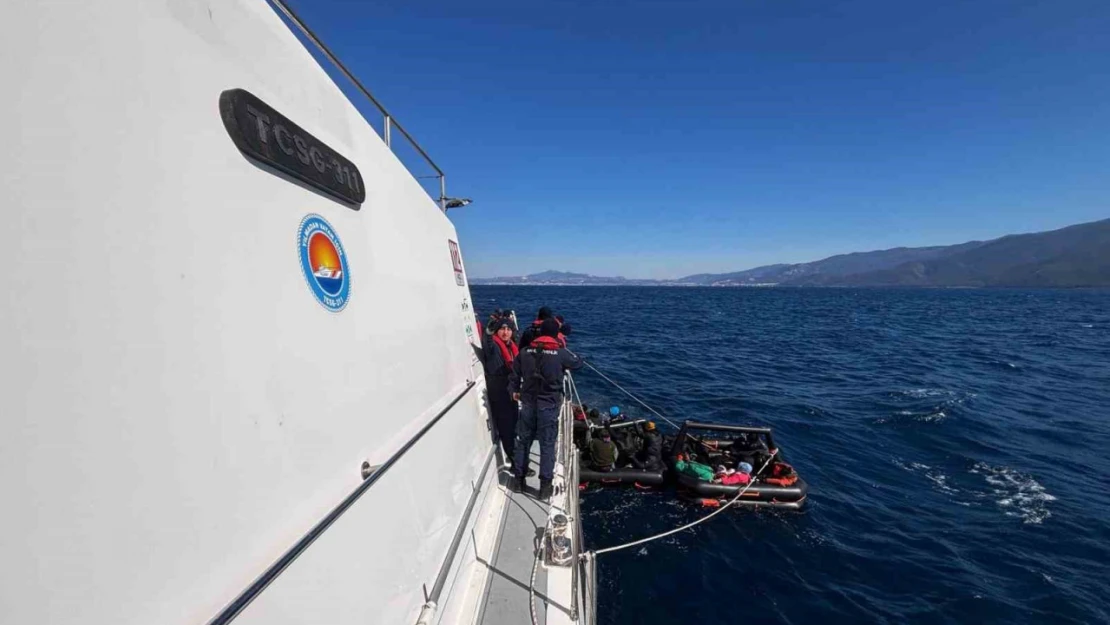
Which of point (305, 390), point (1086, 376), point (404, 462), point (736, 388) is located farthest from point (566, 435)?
point (1086, 376)

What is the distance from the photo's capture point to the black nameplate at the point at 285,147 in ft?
5.61

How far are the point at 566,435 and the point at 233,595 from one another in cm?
503

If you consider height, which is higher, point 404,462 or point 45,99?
point 45,99

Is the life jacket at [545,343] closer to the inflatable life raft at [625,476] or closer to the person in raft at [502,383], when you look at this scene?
the person in raft at [502,383]

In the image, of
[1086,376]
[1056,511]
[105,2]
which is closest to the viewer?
[105,2]

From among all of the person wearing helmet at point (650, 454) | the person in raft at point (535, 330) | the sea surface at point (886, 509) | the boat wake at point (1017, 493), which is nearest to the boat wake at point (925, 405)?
the sea surface at point (886, 509)

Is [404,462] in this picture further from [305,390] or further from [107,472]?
[107,472]

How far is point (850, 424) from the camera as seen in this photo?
559 inches

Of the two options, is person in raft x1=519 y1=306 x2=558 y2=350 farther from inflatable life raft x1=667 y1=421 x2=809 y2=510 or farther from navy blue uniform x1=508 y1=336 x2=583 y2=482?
inflatable life raft x1=667 y1=421 x2=809 y2=510

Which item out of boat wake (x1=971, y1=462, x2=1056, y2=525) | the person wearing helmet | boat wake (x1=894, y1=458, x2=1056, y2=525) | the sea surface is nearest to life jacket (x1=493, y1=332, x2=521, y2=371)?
the sea surface

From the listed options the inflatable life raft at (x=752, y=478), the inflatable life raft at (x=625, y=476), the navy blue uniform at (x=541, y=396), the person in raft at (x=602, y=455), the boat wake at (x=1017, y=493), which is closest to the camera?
the navy blue uniform at (x=541, y=396)

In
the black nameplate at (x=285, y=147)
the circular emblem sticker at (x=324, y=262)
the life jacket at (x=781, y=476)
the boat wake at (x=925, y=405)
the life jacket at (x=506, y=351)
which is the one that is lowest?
the boat wake at (x=925, y=405)

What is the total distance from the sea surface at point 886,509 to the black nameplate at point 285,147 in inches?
256

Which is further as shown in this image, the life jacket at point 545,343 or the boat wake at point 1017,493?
the boat wake at point 1017,493
